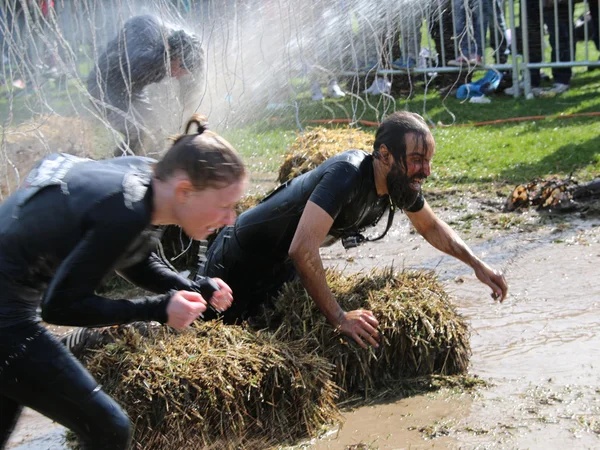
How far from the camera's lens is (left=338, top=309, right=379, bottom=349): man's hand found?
406 centimetres

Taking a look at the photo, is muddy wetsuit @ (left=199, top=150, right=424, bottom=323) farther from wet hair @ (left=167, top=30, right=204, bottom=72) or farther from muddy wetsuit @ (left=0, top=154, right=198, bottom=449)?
wet hair @ (left=167, top=30, right=204, bottom=72)

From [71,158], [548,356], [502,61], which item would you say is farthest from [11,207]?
[502,61]

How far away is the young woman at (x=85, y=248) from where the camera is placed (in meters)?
2.46

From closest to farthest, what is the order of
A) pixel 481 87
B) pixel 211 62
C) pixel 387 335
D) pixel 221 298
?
pixel 221 298 < pixel 387 335 < pixel 211 62 < pixel 481 87

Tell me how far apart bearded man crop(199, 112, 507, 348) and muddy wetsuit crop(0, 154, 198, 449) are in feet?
4.59

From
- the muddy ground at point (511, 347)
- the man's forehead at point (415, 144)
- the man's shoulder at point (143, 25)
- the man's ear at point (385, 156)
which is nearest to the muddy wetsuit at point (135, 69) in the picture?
the man's shoulder at point (143, 25)

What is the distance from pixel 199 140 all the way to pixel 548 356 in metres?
2.82

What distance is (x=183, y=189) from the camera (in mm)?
2594

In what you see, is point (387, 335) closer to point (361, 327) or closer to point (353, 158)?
point (361, 327)

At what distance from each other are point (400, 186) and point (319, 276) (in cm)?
65

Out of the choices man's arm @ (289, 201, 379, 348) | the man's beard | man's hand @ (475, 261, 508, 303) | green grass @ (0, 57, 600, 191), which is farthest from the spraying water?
man's arm @ (289, 201, 379, 348)

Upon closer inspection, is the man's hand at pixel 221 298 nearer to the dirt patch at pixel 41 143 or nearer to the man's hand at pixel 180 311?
the man's hand at pixel 180 311

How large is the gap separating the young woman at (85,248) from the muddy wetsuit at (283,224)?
1.39 meters

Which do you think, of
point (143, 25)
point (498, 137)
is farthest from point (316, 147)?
point (498, 137)
